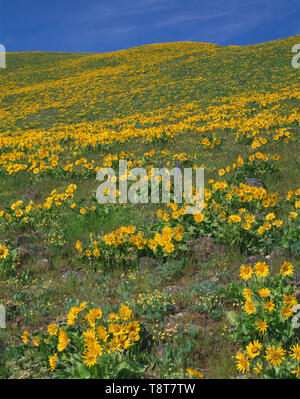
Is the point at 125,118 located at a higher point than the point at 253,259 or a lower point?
higher

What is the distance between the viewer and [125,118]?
2042 centimetres

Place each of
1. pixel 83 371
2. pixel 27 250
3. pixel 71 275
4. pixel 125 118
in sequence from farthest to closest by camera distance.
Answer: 1. pixel 125 118
2. pixel 27 250
3. pixel 71 275
4. pixel 83 371

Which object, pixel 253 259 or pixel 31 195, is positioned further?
pixel 31 195

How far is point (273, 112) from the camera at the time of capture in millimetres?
15891

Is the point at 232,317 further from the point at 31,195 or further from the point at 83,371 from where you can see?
the point at 31,195

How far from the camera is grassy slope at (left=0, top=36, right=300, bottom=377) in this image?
4.43 m

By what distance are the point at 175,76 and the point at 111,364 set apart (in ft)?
113

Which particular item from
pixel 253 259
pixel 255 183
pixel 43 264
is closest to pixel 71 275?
pixel 43 264

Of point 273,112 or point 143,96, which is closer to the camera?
point 273,112

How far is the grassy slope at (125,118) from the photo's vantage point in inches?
175

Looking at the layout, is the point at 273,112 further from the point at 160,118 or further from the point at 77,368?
the point at 77,368

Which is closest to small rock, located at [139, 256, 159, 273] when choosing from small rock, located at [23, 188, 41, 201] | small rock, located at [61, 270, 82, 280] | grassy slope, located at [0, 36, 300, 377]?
grassy slope, located at [0, 36, 300, 377]

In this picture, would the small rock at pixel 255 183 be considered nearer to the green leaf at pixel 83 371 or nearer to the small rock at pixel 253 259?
the small rock at pixel 253 259

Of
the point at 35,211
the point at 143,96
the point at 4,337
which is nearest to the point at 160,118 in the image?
the point at 143,96
